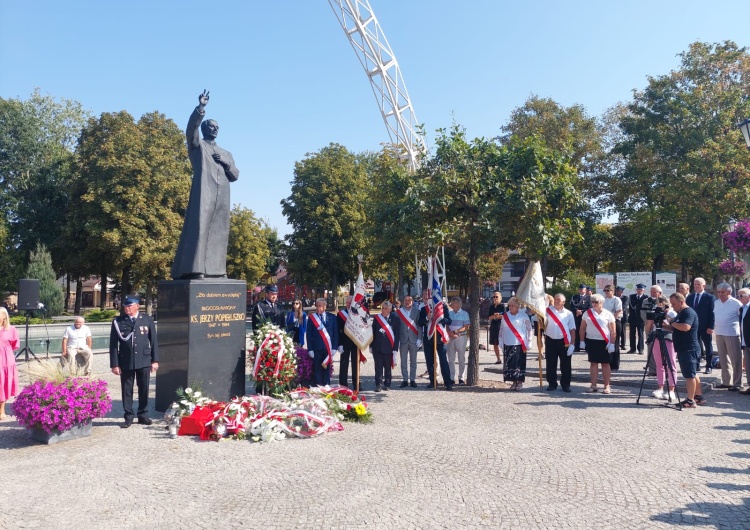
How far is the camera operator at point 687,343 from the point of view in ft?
31.3

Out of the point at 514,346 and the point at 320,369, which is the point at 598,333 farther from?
the point at 320,369

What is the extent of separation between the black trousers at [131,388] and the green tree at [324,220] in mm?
31373

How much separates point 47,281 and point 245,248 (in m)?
14.9

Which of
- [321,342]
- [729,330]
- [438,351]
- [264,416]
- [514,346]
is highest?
[729,330]

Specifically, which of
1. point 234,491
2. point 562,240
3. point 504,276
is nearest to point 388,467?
point 234,491

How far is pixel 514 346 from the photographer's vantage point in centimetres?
1157

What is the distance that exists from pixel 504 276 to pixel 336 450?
2452 inches

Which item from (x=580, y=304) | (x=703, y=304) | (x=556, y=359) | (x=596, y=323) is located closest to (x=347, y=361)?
(x=556, y=359)

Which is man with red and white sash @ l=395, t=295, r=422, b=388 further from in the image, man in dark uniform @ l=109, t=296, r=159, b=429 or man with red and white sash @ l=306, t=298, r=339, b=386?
man in dark uniform @ l=109, t=296, r=159, b=429

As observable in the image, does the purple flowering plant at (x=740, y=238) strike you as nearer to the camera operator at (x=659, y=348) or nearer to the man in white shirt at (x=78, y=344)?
the camera operator at (x=659, y=348)

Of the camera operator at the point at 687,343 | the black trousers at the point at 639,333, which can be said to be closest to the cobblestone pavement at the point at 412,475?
the camera operator at the point at 687,343

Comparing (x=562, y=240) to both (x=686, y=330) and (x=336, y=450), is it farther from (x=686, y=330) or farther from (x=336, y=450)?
(x=336, y=450)

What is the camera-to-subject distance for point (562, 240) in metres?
11.4

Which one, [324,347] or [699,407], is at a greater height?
[324,347]
